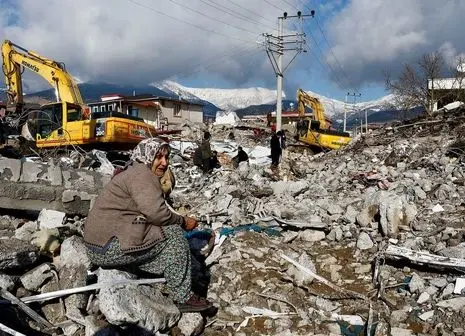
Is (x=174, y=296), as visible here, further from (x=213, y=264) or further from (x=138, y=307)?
(x=213, y=264)

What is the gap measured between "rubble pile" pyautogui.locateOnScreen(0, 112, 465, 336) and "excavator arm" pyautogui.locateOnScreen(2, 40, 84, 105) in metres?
8.88

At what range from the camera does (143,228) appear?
3.27 meters

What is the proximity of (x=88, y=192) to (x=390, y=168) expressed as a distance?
7.74 m

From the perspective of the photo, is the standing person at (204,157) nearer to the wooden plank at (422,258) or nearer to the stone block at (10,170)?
the stone block at (10,170)

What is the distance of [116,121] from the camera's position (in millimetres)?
12844

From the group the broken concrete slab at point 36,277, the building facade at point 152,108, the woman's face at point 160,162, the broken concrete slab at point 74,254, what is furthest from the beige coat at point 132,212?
the building facade at point 152,108

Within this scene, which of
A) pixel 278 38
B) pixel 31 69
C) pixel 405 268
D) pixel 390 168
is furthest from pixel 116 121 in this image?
pixel 278 38

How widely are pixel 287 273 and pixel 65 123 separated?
1009 cm

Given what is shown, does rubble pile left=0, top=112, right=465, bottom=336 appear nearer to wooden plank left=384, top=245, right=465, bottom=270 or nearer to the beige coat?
wooden plank left=384, top=245, right=465, bottom=270

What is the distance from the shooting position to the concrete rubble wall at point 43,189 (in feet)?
15.8

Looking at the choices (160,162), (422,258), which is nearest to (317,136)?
(422,258)

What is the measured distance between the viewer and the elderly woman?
10.6ft

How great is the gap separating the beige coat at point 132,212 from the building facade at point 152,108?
99.8 ft

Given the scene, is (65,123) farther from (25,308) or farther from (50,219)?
(25,308)
